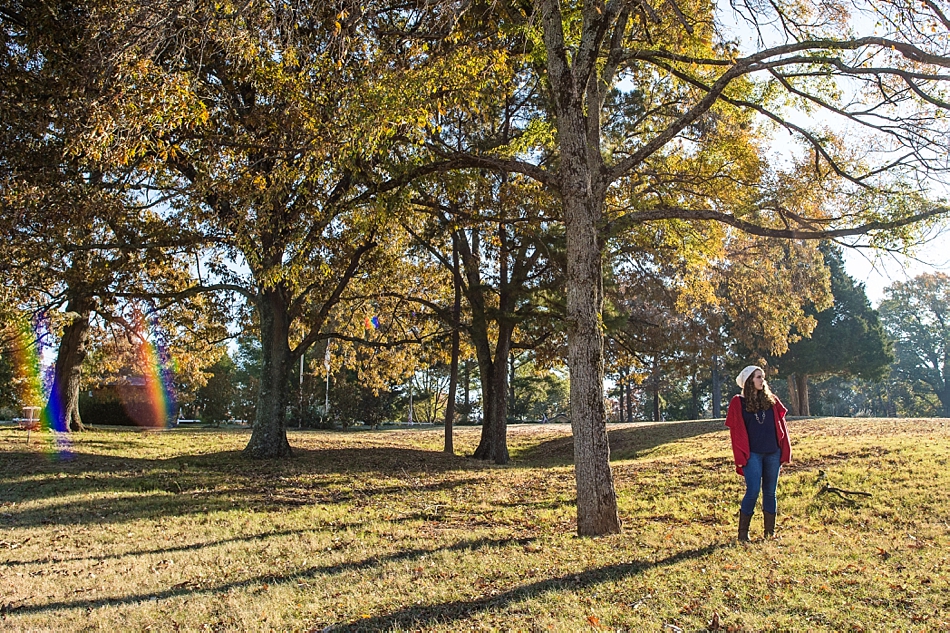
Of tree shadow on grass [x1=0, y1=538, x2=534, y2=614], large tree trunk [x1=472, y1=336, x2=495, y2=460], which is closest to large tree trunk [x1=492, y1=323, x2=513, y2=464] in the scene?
large tree trunk [x1=472, y1=336, x2=495, y2=460]

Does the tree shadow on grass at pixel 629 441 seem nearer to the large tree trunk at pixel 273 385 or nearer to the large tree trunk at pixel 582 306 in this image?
the large tree trunk at pixel 273 385

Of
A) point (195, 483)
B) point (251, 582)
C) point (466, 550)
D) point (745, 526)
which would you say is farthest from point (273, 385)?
point (745, 526)

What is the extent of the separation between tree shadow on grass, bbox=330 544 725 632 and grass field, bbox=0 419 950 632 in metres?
0.02

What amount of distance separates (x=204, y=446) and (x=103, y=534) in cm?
1308

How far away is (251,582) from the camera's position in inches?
216

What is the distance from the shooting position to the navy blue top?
6.45 metres

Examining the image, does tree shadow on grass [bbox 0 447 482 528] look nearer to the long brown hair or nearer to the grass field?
the grass field

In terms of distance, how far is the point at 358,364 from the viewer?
2675 cm

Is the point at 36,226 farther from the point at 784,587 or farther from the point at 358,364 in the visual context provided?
the point at 358,364

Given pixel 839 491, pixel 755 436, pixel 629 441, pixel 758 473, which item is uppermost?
pixel 755 436

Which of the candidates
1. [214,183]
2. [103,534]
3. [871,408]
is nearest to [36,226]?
[214,183]

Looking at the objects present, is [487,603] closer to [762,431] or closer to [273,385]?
[762,431]

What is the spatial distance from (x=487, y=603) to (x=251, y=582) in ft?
7.27

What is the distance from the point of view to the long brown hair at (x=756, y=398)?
6477mm
